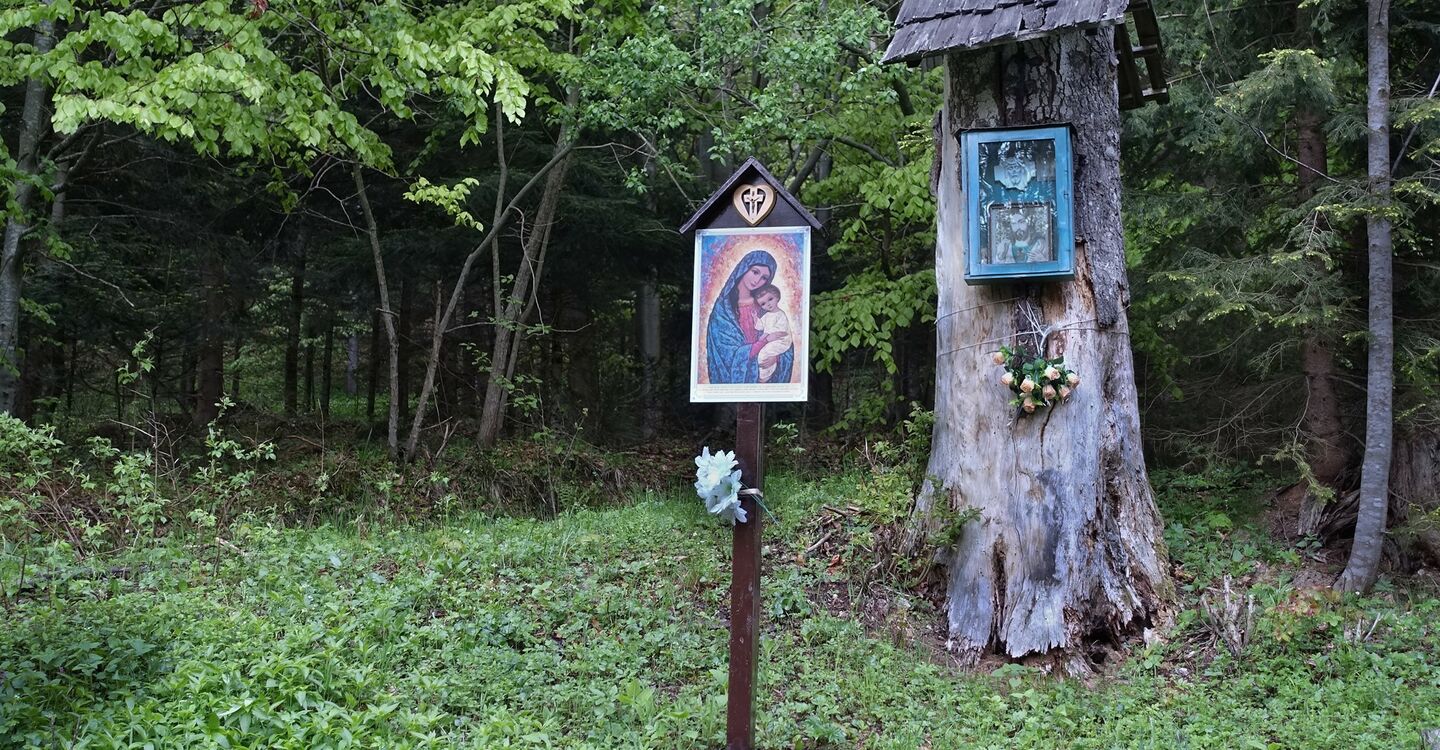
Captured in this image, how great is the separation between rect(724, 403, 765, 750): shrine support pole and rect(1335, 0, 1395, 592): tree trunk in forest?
4.09 meters

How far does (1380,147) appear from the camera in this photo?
6000mm

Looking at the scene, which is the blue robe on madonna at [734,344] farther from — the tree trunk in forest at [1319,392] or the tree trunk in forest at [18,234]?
the tree trunk in forest at [18,234]

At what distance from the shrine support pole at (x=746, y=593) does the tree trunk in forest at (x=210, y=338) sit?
9362 mm

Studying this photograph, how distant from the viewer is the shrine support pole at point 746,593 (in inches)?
163

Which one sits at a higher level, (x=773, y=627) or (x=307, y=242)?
(x=307, y=242)

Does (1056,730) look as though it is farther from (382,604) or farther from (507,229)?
(507,229)

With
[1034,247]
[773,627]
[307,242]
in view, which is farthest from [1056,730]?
[307,242]

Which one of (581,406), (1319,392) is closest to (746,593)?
(1319,392)

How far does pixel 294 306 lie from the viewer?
47.8 ft

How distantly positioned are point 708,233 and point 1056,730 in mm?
2813

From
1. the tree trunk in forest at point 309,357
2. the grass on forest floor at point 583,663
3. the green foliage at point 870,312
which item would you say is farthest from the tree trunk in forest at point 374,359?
the grass on forest floor at point 583,663

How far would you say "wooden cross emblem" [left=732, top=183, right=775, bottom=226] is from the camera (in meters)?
4.27

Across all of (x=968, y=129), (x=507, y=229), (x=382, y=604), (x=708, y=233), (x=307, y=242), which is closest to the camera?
(x=708, y=233)

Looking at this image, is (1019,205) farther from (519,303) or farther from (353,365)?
(353,365)
